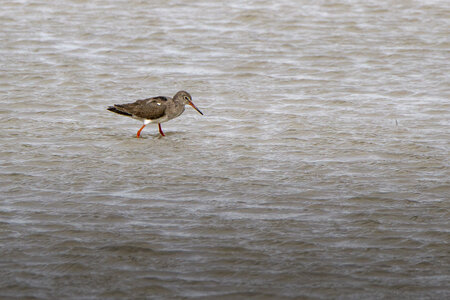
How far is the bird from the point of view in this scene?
1301cm

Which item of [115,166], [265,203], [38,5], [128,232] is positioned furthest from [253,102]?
[38,5]

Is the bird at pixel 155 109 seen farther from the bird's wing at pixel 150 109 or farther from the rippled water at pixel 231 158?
the rippled water at pixel 231 158

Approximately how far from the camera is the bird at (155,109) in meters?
13.0

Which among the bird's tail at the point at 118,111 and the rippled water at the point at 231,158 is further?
the bird's tail at the point at 118,111

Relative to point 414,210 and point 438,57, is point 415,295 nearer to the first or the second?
point 414,210

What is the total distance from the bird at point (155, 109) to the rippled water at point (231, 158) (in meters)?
0.28

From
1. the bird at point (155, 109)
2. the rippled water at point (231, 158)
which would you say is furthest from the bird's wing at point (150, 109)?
the rippled water at point (231, 158)

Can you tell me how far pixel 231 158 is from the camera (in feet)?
36.9

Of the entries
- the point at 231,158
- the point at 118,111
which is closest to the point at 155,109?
the point at 118,111

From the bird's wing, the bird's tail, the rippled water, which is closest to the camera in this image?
the rippled water

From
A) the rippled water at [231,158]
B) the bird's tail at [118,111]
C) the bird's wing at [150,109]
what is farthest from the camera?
the bird's tail at [118,111]

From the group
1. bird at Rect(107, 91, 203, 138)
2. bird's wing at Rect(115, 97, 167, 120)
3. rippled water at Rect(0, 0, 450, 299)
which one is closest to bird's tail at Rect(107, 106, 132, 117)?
bird at Rect(107, 91, 203, 138)

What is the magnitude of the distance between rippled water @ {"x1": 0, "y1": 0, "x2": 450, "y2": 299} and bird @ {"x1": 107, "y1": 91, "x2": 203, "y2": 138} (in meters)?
0.28

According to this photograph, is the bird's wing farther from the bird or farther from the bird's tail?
the bird's tail
